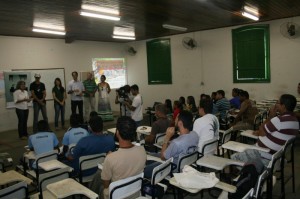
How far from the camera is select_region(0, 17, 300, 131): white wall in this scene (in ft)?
26.0

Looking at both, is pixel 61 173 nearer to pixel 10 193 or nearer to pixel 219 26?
pixel 10 193

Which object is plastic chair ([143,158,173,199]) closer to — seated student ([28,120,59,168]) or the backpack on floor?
Answer: the backpack on floor

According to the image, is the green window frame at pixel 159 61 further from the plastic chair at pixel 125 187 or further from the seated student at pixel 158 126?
the plastic chair at pixel 125 187

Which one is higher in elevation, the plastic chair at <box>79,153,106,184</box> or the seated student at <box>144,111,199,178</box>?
the seated student at <box>144,111,199,178</box>

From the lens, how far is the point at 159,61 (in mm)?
10859

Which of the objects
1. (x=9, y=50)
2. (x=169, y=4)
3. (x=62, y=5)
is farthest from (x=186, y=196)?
(x=9, y=50)

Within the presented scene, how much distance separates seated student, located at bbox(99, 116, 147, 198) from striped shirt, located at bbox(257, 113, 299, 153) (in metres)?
1.73

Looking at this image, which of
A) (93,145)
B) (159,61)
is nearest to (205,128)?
(93,145)

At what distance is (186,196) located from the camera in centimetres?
364

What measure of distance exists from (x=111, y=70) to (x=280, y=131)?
29.7ft

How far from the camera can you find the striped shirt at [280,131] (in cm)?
322

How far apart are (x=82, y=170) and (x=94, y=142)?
0.34m

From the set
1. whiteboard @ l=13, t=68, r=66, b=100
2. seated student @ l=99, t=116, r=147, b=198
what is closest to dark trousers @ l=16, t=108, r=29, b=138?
whiteboard @ l=13, t=68, r=66, b=100

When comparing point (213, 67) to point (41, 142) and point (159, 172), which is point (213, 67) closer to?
point (41, 142)
